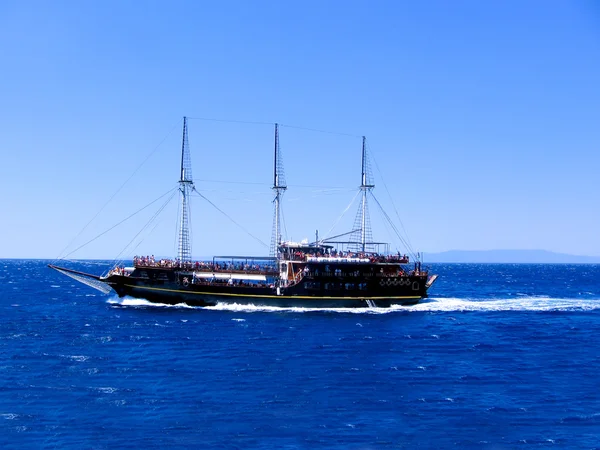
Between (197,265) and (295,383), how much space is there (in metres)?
40.7

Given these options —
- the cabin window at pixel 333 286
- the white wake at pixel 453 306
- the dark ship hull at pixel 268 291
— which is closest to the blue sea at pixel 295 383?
the white wake at pixel 453 306

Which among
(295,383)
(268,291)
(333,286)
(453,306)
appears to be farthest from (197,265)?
(295,383)

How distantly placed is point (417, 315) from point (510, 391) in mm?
33434

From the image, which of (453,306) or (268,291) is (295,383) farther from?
(453,306)

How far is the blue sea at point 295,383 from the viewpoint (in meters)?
27.2

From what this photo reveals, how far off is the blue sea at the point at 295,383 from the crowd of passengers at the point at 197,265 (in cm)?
985

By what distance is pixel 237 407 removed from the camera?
102 feet

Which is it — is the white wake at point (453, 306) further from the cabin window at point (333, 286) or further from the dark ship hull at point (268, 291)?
the cabin window at point (333, 286)

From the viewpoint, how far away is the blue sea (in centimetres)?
2717

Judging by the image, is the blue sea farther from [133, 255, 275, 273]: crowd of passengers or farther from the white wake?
[133, 255, 275, 273]: crowd of passengers

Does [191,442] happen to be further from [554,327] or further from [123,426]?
[554,327]

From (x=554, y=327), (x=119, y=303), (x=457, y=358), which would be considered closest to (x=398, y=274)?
(x=554, y=327)

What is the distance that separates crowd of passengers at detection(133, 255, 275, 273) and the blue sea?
985 cm

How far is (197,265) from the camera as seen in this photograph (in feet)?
243
